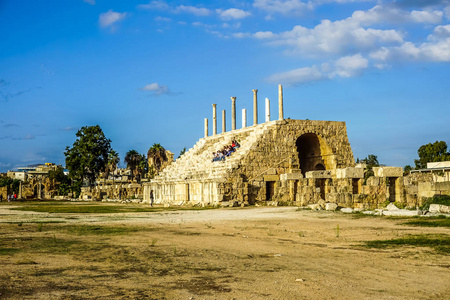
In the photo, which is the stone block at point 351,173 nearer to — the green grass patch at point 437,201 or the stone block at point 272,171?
the green grass patch at point 437,201

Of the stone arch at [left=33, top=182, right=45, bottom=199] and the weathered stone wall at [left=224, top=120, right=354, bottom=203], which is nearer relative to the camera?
the weathered stone wall at [left=224, top=120, right=354, bottom=203]

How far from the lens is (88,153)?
5925 cm

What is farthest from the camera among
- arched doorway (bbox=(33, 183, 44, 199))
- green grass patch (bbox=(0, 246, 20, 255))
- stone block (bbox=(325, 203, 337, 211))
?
arched doorway (bbox=(33, 183, 44, 199))

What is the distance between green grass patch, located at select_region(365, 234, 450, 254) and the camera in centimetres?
969

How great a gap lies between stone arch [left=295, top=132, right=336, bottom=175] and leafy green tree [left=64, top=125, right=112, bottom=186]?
92.3 feet

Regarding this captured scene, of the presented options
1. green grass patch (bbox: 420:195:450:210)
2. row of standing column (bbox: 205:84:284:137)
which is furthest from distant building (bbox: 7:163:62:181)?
green grass patch (bbox: 420:195:450:210)

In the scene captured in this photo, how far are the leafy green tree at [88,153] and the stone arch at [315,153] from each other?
2813 centimetres

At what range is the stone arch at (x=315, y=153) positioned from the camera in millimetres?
39219

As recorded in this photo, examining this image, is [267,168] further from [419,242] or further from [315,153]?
[419,242]

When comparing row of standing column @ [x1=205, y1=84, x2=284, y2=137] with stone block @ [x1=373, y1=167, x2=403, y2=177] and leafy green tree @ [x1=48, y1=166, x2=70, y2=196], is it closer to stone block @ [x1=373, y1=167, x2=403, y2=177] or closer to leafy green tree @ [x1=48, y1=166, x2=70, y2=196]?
stone block @ [x1=373, y1=167, x2=403, y2=177]

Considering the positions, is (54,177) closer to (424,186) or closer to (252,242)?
(424,186)

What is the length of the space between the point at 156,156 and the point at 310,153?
1520 inches

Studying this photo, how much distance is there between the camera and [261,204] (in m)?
30.5

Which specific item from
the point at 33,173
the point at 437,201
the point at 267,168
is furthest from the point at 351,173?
the point at 33,173
